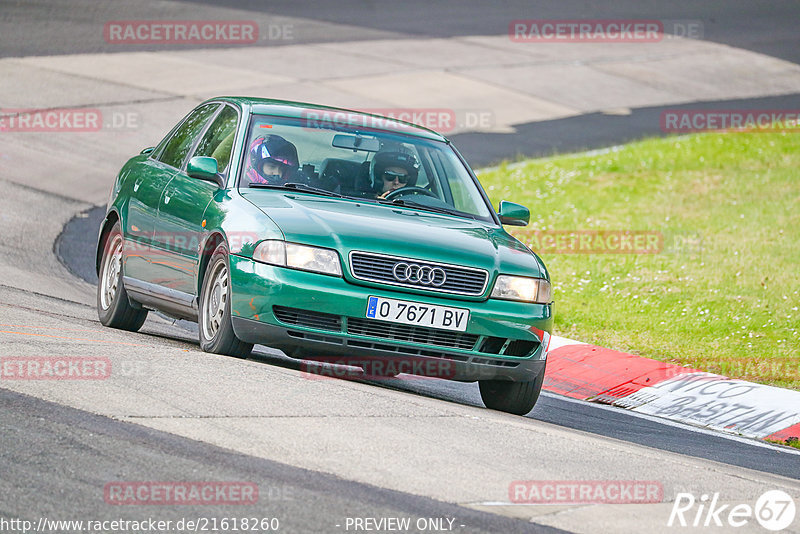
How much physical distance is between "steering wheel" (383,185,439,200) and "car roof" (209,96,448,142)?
56 cm

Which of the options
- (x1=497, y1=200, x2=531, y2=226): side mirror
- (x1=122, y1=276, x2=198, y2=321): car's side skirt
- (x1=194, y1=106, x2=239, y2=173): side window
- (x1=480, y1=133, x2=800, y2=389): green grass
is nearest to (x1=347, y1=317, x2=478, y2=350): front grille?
(x1=122, y1=276, x2=198, y2=321): car's side skirt

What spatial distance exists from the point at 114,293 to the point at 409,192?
2.51 m

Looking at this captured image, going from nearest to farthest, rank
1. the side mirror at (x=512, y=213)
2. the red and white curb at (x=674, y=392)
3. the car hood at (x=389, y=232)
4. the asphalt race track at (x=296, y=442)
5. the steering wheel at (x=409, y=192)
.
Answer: the asphalt race track at (x=296, y=442), the car hood at (x=389, y=232), the steering wheel at (x=409, y=192), the side mirror at (x=512, y=213), the red and white curb at (x=674, y=392)

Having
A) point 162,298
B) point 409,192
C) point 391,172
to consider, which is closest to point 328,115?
point 391,172

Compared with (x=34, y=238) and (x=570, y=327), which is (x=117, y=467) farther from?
(x=34, y=238)

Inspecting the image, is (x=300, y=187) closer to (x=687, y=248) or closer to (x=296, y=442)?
(x=296, y=442)

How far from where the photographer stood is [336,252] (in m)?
A: 7.34

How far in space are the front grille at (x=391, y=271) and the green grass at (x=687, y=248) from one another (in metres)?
4.38

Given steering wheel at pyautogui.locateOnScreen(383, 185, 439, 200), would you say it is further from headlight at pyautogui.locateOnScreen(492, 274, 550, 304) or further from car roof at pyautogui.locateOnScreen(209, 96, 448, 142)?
headlight at pyautogui.locateOnScreen(492, 274, 550, 304)

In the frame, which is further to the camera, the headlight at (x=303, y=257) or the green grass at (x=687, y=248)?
the green grass at (x=687, y=248)

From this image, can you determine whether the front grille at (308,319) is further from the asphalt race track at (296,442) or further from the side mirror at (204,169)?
the side mirror at (204,169)

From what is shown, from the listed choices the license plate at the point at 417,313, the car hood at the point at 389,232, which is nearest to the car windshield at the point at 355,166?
the car hood at the point at 389,232

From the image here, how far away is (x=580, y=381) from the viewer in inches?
416

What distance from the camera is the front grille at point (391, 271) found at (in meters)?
7.36
